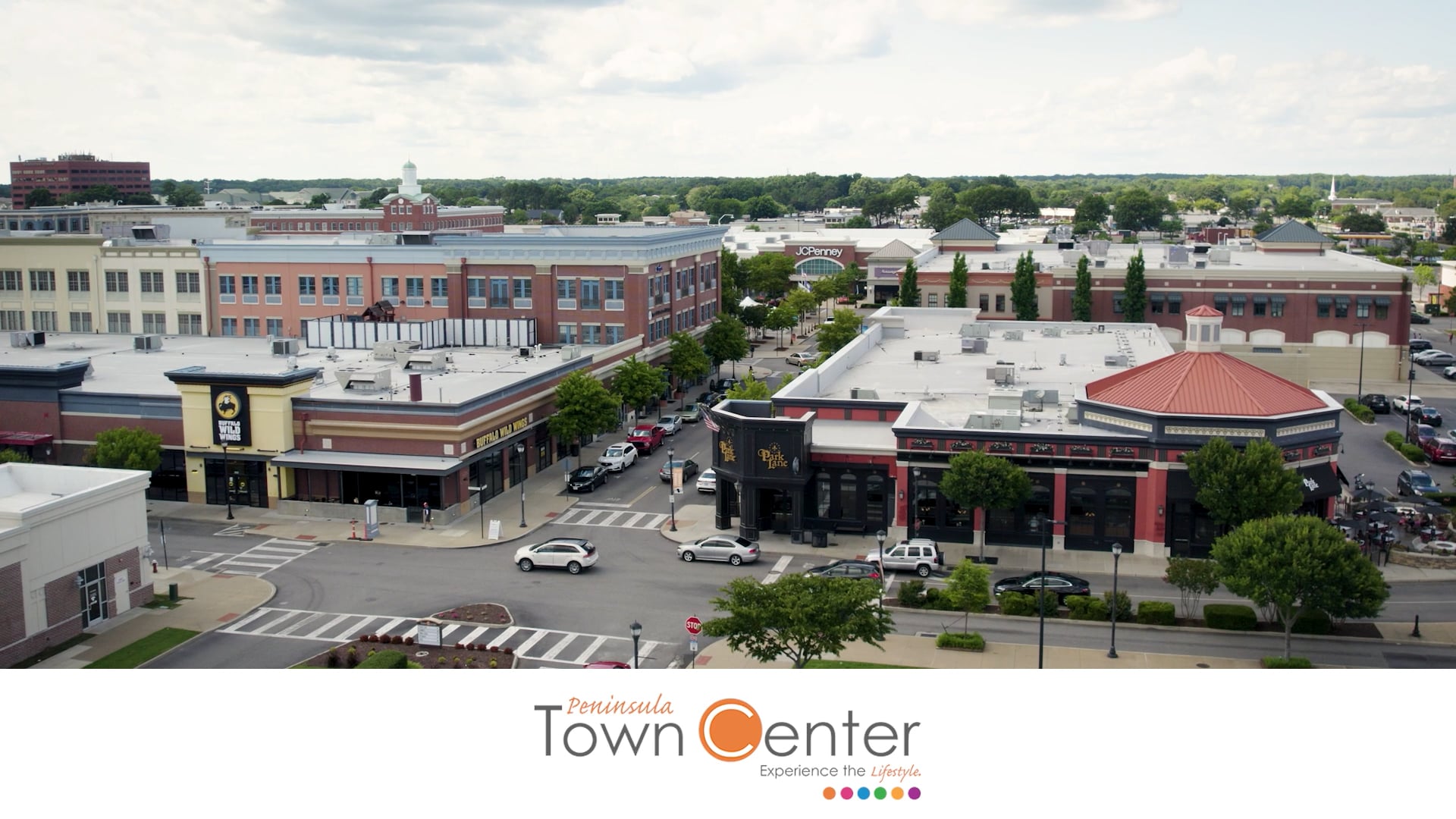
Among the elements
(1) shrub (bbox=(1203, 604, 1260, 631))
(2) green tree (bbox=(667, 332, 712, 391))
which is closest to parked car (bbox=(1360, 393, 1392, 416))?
(2) green tree (bbox=(667, 332, 712, 391))

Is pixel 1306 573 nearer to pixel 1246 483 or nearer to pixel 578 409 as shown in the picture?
pixel 1246 483

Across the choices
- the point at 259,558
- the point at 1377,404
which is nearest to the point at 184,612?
the point at 259,558

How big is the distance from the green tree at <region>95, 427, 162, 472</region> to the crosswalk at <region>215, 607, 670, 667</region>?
12873 mm

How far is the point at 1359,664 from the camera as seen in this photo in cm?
3431

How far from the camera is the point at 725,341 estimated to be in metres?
86.3

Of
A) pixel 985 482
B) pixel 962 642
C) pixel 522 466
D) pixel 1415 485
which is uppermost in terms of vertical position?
pixel 985 482

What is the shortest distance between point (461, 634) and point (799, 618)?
1315cm

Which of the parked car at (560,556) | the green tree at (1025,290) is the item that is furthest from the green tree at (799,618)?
the green tree at (1025,290)

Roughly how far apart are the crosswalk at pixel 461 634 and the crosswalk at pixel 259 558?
15.5ft

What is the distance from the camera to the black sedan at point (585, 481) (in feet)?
184

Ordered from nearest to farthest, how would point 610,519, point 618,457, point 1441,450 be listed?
point 610,519
point 618,457
point 1441,450

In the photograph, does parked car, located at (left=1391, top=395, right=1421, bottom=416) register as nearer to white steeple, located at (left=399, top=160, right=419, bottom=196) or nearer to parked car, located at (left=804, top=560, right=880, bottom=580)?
parked car, located at (left=804, top=560, right=880, bottom=580)

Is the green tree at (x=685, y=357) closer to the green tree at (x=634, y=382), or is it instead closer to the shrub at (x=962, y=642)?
the green tree at (x=634, y=382)

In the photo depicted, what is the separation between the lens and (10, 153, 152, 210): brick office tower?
151750mm
